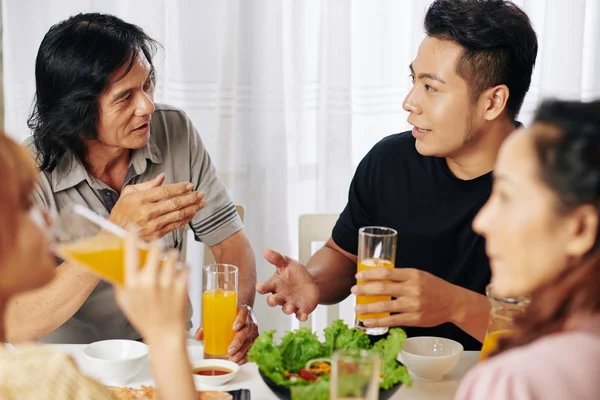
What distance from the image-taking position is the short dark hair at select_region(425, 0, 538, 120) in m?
2.00

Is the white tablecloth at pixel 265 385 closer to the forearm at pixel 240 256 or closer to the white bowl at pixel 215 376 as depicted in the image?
the white bowl at pixel 215 376

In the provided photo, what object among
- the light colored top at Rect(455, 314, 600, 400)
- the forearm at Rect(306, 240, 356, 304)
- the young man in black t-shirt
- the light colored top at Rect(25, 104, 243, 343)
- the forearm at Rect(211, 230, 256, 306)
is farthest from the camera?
the forearm at Rect(211, 230, 256, 306)

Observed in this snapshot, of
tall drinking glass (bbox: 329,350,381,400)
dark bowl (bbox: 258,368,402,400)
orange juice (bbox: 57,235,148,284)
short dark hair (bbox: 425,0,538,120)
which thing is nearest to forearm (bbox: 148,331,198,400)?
orange juice (bbox: 57,235,148,284)

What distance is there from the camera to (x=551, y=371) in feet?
3.09

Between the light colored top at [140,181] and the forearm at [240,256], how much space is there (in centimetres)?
2

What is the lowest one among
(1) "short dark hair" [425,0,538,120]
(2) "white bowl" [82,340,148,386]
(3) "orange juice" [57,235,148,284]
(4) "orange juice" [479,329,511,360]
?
(2) "white bowl" [82,340,148,386]

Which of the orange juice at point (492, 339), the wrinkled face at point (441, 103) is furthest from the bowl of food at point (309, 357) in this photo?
the wrinkled face at point (441, 103)

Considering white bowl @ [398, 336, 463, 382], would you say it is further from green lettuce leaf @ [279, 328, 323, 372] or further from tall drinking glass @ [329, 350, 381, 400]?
tall drinking glass @ [329, 350, 381, 400]

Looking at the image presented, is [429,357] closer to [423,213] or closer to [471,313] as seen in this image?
[471,313]

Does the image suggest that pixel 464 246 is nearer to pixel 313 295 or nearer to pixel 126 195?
pixel 313 295

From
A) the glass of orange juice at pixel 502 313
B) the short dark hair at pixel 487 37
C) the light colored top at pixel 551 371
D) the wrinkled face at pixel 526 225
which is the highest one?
the short dark hair at pixel 487 37

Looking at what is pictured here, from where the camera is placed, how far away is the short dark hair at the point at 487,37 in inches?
78.7

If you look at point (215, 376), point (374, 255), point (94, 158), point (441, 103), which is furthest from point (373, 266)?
point (94, 158)

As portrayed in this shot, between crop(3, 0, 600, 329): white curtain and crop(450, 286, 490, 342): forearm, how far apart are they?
1.20 m
